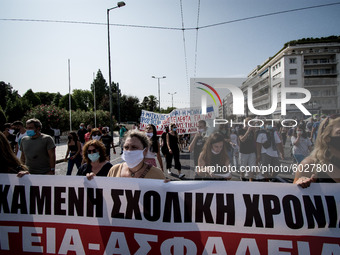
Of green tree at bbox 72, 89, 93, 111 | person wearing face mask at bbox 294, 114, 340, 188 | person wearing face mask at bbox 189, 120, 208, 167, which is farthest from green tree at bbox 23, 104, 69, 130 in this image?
green tree at bbox 72, 89, 93, 111

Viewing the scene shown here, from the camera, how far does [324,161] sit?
2.17m

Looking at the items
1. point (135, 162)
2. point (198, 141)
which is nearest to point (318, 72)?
point (198, 141)

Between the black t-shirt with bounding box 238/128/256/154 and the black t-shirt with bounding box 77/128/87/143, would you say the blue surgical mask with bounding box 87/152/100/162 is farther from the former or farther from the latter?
the black t-shirt with bounding box 77/128/87/143

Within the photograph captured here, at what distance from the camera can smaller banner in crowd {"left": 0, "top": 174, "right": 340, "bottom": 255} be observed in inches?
77.8

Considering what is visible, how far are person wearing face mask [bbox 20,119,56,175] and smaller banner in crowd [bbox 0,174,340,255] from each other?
1.43m

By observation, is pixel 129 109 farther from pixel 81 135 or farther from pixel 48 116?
pixel 81 135

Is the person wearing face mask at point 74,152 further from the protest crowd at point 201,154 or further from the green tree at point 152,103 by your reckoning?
the green tree at point 152,103

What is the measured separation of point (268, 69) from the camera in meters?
62.4

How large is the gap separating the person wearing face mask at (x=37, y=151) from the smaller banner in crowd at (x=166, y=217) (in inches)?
56.3

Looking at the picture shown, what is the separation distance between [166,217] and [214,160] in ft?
5.44

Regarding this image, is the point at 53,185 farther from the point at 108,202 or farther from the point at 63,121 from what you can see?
the point at 63,121

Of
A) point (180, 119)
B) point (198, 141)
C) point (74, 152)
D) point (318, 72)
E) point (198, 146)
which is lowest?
point (74, 152)

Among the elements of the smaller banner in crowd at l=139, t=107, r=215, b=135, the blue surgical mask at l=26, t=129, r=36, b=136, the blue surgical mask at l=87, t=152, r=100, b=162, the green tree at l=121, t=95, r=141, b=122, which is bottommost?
the blue surgical mask at l=87, t=152, r=100, b=162

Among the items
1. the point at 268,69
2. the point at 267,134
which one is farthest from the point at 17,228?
the point at 268,69
